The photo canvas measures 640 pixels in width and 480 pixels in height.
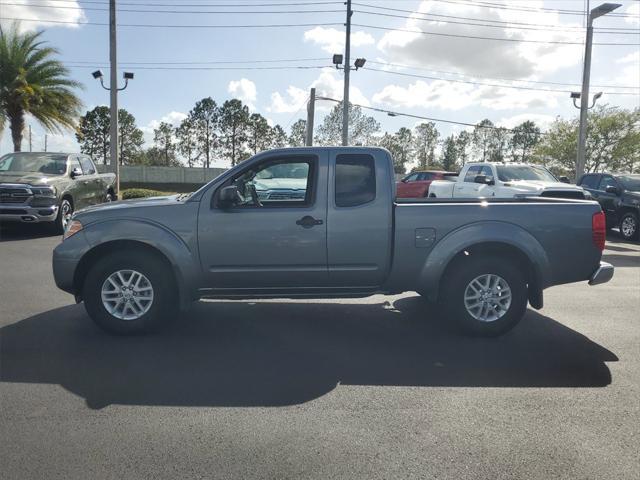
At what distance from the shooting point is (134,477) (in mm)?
2861

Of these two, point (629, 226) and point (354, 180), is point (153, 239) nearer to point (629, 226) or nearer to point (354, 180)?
Answer: point (354, 180)

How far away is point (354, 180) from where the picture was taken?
548 cm

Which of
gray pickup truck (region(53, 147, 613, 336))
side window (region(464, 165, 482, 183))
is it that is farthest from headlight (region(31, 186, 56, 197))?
side window (region(464, 165, 482, 183))

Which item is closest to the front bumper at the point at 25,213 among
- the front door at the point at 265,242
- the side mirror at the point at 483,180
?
the front door at the point at 265,242

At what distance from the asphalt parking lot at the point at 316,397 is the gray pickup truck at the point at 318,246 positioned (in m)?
0.43

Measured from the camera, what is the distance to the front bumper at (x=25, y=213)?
12076 millimetres

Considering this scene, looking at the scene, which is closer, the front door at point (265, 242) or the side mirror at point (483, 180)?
the front door at point (265, 242)

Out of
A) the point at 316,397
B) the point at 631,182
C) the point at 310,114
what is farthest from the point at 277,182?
the point at 310,114

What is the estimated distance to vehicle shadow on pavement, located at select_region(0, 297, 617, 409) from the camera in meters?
4.11

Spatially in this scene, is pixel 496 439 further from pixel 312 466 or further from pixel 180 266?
pixel 180 266

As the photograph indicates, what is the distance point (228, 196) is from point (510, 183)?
9.73m

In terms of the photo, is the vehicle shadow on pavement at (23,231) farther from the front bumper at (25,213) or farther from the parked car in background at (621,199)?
the parked car in background at (621,199)

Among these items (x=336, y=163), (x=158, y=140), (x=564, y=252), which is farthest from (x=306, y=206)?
(x=158, y=140)

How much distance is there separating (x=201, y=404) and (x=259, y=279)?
5.74 ft
